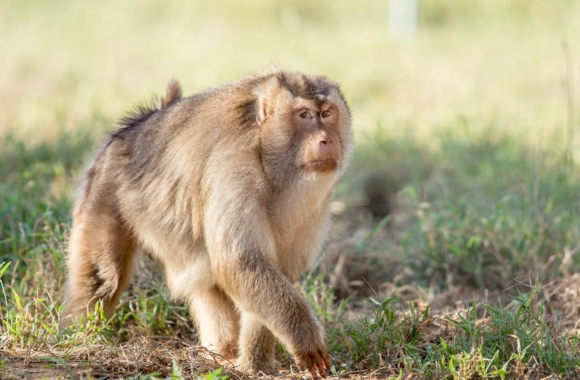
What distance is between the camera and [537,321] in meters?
4.14

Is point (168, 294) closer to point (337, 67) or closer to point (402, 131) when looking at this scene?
point (402, 131)

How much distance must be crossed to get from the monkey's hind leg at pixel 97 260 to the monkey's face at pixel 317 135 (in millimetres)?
1192

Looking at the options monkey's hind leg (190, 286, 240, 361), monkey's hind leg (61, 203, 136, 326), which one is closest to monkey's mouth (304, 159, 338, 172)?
monkey's hind leg (190, 286, 240, 361)

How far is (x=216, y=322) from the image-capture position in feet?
15.0

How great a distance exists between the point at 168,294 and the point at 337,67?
7135 mm

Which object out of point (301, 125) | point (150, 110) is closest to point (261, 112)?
point (301, 125)

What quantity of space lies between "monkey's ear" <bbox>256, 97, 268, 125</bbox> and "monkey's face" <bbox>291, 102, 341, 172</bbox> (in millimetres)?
161

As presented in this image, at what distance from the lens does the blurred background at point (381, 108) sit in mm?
5801

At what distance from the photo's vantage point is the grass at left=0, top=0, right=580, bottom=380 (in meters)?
4.11

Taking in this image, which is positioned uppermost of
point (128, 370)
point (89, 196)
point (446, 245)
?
point (89, 196)

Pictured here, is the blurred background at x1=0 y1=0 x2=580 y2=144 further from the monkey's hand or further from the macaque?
the monkey's hand

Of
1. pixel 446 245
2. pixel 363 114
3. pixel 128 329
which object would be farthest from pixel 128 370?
pixel 363 114

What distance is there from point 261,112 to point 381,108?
5984 mm

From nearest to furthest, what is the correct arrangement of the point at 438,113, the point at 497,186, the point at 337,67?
the point at 497,186, the point at 438,113, the point at 337,67
